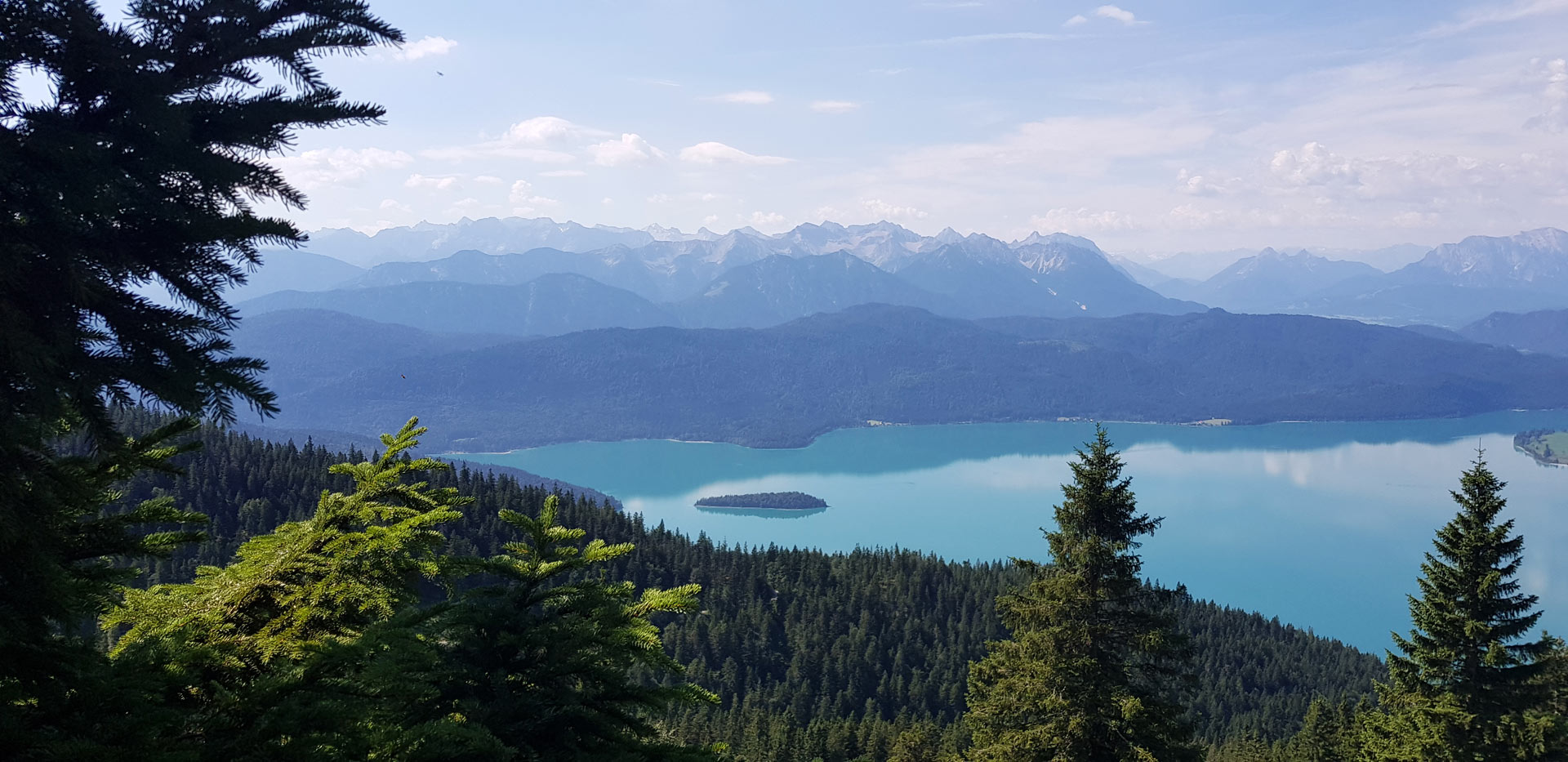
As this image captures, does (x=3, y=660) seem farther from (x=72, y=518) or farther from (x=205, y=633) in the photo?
(x=205, y=633)

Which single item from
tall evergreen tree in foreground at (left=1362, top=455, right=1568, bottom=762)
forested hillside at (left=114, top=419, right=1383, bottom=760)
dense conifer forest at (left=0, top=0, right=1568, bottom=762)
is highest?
dense conifer forest at (left=0, top=0, right=1568, bottom=762)

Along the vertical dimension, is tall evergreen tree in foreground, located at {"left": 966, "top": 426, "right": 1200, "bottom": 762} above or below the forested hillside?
above

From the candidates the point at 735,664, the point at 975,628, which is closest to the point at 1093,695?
the point at 735,664

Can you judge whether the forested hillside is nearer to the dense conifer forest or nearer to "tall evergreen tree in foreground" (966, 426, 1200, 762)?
"tall evergreen tree in foreground" (966, 426, 1200, 762)

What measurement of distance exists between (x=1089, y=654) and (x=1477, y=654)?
29.7ft

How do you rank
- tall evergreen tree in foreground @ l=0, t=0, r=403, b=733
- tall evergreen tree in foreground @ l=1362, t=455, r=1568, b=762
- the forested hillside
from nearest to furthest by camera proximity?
tall evergreen tree in foreground @ l=0, t=0, r=403, b=733 < tall evergreen tree in foreground @ l=1362, t=455, r=1568, b=762 < the forested hillside

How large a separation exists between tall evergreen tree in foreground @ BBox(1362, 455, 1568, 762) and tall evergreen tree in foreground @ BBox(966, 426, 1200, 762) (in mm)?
6371

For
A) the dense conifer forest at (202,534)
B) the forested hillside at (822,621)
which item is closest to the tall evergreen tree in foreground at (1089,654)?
the dense conifer forest at (202,534)

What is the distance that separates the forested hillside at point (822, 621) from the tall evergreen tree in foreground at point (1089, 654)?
6626 cm

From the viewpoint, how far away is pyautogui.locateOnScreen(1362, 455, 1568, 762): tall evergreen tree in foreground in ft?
55.4

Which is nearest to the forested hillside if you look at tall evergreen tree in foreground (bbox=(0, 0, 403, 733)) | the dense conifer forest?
the dense conifer forest

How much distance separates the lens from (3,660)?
4.28 m

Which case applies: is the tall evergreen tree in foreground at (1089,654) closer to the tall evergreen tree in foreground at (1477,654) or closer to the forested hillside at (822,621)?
the tall evergreen tree in foreground at (1477,654)

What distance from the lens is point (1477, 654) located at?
17328 millimetres
